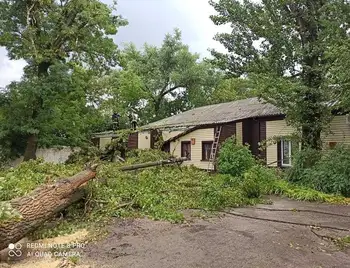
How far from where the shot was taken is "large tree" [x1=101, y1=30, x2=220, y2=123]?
3027cm

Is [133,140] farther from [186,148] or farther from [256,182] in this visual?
[256,182]

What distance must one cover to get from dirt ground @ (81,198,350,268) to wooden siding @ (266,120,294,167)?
8.09 m

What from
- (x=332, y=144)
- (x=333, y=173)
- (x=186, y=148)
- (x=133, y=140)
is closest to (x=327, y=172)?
(x=333, y=173)

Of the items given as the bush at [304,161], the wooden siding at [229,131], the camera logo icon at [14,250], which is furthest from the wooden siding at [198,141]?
the camera logo icon at [14,250]

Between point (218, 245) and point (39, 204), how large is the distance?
2955 millimetres

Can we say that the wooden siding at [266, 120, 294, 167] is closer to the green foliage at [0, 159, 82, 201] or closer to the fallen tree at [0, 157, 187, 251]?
the green foliage at [0, 159, 82, 201]

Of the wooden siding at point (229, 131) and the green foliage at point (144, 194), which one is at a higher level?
the wooden siding at point (229, 131)

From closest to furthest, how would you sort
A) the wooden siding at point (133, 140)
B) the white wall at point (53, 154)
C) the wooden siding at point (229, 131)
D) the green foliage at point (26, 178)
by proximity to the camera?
the green foliage at point (26, 178) < the wooden siding at point (229, 131) < the white wall at point (53, 154) < the wooden siding at point (133, 140)

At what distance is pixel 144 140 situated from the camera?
2366 centimetres

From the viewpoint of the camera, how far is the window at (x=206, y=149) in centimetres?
1748

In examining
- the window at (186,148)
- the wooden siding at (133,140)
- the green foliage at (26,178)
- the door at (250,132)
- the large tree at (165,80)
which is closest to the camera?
the green foliage at (26,178)

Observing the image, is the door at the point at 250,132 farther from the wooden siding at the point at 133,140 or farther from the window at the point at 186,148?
the wooden siding at the point at 133,140

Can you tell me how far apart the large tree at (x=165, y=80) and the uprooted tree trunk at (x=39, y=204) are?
22.7m

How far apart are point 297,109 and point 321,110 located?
80 cm
